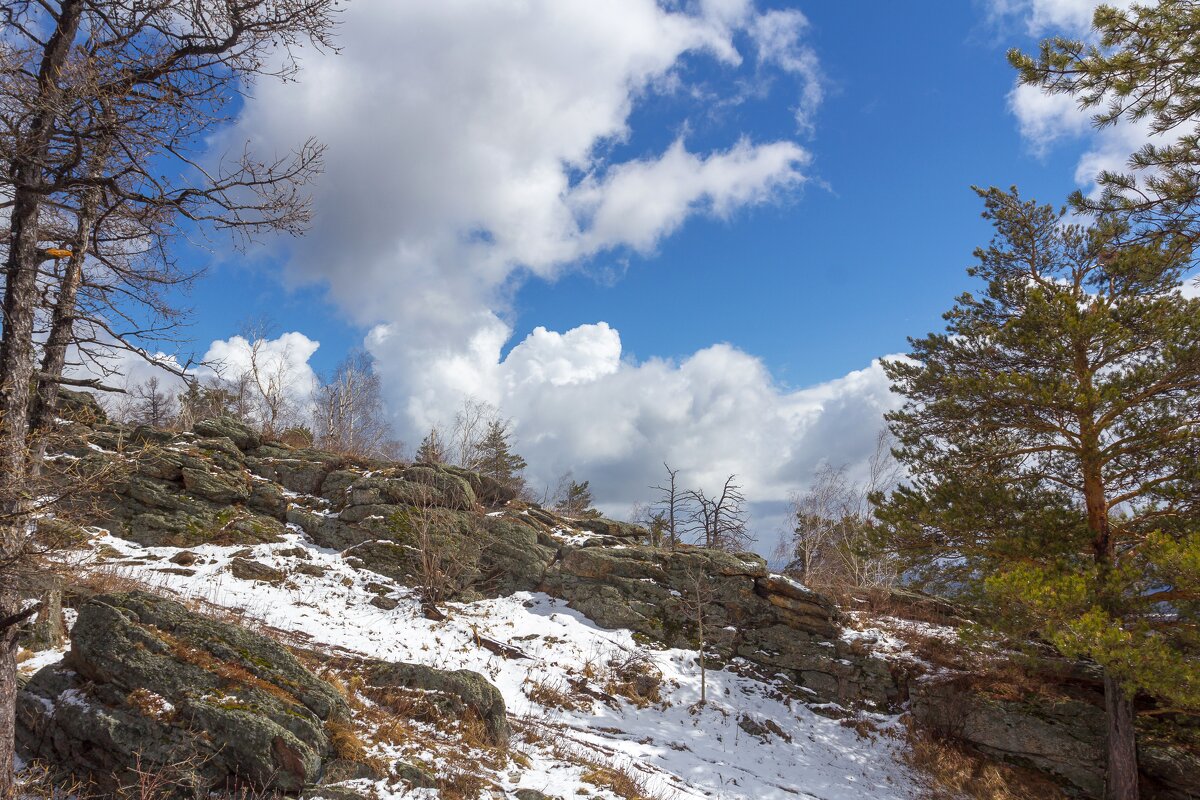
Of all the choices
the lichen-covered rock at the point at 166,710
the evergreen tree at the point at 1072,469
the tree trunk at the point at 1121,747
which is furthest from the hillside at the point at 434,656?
the evergreen tree at the point at 1072,469

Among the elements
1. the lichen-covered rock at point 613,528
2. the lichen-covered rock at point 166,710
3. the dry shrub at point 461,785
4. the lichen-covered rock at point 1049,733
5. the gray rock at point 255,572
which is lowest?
the lichen-covered rock at point 1049,733

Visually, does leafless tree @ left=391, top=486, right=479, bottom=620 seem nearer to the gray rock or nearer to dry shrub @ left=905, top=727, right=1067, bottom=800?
the gray rock

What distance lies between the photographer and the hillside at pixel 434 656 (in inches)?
241

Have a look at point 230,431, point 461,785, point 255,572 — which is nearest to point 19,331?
point 461,785

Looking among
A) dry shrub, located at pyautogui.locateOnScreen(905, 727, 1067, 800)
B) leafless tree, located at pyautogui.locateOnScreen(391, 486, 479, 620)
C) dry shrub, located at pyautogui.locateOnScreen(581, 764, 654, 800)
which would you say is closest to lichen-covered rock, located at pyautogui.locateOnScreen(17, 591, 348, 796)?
dry shrub, located at pyautogui.locateOnScreen(581, 764, 654, 800)

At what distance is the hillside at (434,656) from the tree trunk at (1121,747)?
99 cm

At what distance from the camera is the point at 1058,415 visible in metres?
11.8

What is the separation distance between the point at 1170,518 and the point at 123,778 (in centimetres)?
1699

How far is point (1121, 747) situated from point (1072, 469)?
569 cm

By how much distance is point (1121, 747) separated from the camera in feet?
38.7

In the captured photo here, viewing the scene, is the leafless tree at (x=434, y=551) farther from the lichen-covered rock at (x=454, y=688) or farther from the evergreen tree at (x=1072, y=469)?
the evergreen tree at (x=1072, y=469)

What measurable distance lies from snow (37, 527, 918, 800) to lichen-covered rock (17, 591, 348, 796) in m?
4.23

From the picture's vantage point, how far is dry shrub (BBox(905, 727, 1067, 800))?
12.6 meters

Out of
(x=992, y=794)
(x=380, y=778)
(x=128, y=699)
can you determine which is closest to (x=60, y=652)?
(x=128, y=699)
